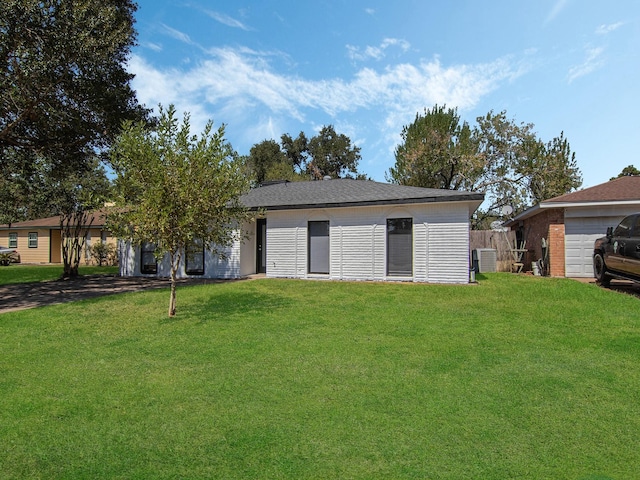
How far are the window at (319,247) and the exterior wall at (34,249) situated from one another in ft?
83.0

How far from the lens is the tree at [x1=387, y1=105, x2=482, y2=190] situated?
26719 millimetres

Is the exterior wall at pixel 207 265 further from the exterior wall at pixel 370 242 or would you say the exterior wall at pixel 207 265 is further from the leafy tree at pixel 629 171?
the leafy tree at pixel 629 171

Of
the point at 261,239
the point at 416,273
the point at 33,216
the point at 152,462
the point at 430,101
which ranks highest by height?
the point at 430,101

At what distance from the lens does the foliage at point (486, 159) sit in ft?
87.9

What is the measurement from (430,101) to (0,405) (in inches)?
1111

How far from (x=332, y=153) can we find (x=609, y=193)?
1205 inches

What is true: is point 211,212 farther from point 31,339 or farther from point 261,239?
point 261,239

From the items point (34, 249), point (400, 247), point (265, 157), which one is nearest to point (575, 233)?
point (400, 247)

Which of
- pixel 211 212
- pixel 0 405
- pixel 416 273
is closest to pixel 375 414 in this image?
pixel 0 405

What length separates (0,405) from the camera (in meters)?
3.84

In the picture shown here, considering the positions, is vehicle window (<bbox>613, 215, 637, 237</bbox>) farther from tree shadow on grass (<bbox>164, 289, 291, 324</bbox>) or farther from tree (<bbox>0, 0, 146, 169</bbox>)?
tree (<bbox>0, 0, 146, 169</bbox>)

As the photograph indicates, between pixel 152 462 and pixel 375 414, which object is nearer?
pixel 152 462

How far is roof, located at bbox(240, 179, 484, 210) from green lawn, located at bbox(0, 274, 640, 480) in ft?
18.2

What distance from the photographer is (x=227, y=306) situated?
9.02m
